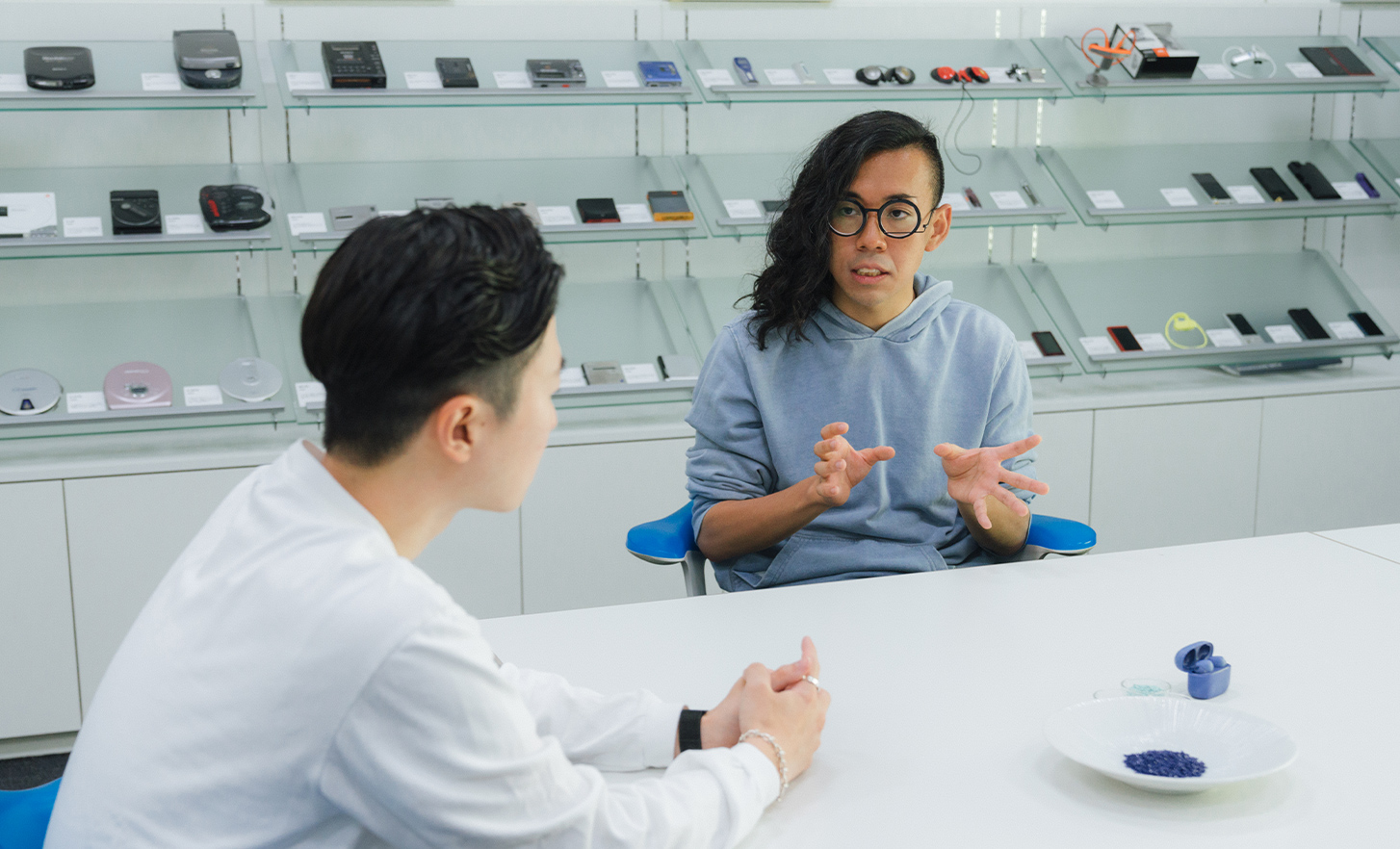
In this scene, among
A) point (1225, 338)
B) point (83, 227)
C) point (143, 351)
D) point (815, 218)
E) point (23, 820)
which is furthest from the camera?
point (1225, 338)

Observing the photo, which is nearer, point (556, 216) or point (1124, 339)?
point (556, 216)

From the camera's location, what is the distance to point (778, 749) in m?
1.16

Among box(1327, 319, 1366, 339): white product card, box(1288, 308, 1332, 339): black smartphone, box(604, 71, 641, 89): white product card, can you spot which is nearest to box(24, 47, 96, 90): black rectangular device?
box(604, 71, 641, 89): white product card

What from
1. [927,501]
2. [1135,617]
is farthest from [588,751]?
[927,501]

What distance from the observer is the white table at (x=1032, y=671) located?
1123 mm

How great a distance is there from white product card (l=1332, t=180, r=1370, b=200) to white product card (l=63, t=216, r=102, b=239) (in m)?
3.52

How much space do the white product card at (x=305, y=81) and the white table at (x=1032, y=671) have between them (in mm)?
1953

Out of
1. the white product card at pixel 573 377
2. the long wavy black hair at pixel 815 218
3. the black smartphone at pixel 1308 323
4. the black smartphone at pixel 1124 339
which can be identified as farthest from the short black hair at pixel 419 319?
the black smartphone at pixel 1308 323

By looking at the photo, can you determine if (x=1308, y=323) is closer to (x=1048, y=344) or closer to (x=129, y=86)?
(x=1048, y=344)

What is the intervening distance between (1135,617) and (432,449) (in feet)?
3.42

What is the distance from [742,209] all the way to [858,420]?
1.39 metres

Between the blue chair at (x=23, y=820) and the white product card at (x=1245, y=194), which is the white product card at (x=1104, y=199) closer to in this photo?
the white product card at (x=1245, y=194)

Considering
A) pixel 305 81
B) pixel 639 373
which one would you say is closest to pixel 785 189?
pixel 639 373

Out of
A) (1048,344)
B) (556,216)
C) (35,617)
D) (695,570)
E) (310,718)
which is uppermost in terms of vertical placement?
(556,216)
